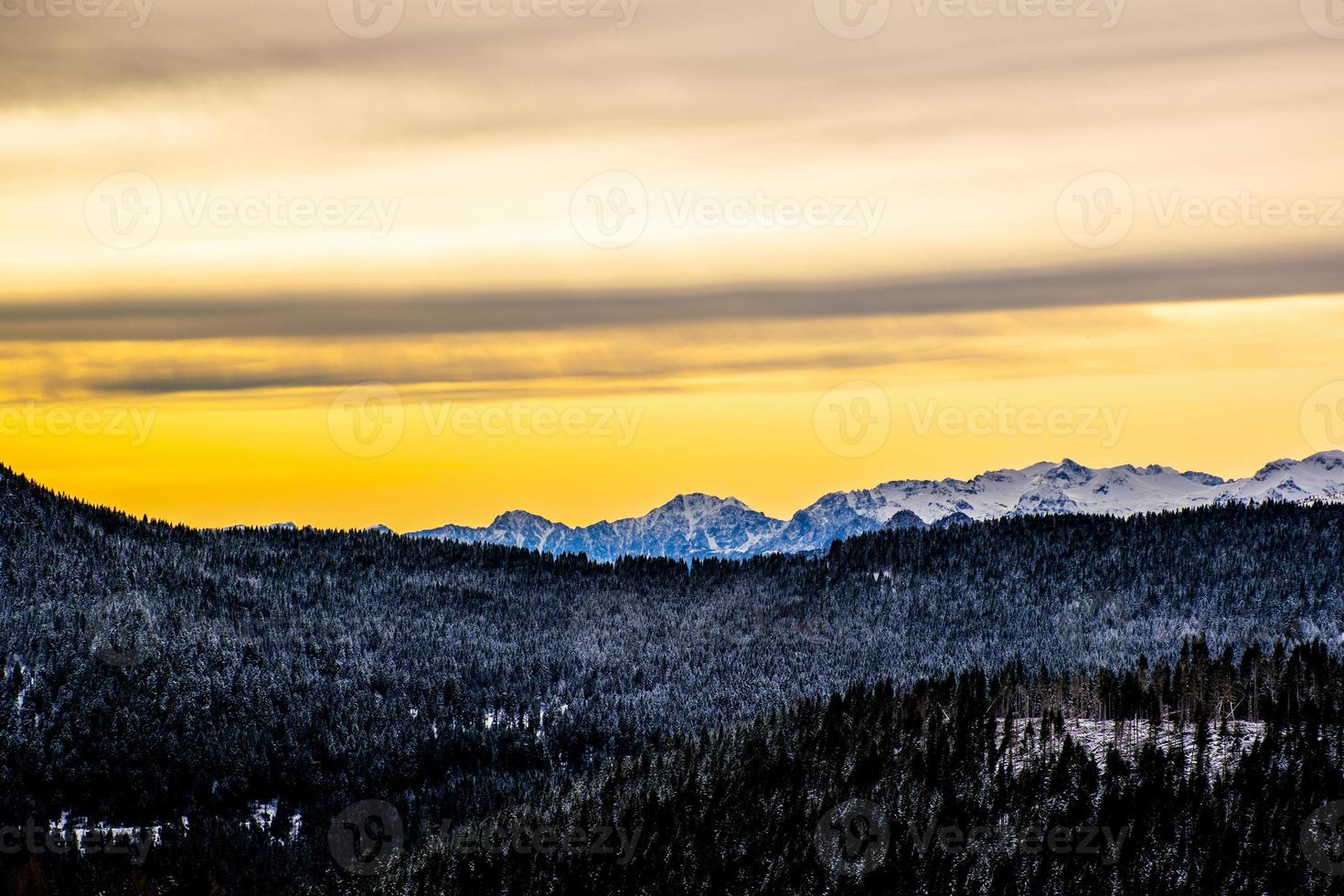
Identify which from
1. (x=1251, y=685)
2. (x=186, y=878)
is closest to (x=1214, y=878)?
(x=1251, y=685)

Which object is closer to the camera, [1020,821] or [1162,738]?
[1020,821]

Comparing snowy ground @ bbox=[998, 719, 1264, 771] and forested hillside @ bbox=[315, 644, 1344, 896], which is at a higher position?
snowy ground @ bbox=[998, 719, 1264, 771]

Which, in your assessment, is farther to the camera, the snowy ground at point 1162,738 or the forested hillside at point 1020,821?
the snowy ground at point 1162,738

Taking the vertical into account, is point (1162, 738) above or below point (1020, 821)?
above

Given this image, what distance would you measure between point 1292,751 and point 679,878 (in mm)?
64780

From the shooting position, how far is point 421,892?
178m

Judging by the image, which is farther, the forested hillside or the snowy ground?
the snowy ground

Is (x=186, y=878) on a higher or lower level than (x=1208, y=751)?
lower

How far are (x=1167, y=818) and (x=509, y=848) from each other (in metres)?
70.3

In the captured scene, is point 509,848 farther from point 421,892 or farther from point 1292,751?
point 1292,751

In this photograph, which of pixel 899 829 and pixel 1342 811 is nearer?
pixel 1342 811

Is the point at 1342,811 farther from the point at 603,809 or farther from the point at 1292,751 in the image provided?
the point at 603,809

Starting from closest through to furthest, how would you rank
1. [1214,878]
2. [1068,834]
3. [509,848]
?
[1214,878] → [1068,834] → [509,848]

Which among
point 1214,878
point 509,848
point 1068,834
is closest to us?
point 1214,878
